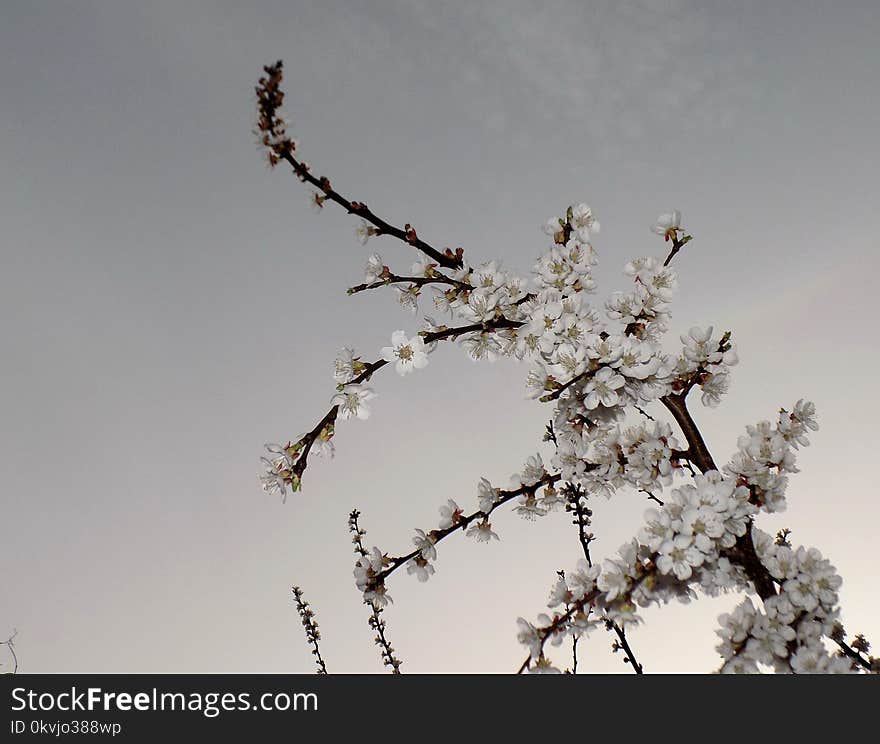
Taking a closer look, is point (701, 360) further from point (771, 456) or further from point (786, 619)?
point (786, 619)

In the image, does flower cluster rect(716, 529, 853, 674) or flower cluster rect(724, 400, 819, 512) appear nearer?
flower cluster rect(716, 529, 853, 674)

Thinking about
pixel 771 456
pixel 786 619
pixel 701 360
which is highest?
pixel 701 360


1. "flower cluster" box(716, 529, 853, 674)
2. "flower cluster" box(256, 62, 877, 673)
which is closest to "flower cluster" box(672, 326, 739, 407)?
"flower cluster" box(256, 62, 877, 673)

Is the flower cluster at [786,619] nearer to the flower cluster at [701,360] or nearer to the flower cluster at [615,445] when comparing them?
the flower cluster at [615,445]

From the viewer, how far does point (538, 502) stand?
2330 mm

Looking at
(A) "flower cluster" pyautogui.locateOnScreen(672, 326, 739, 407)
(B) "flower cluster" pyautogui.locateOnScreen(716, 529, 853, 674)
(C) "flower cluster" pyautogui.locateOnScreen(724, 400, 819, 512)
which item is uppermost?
(A) "flower cluster" pyautogui.locateOnScreen(672, 326, 739, 407)

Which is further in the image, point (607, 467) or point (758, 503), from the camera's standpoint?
point (607, 467)

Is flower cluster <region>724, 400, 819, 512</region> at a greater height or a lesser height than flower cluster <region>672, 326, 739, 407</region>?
lesser

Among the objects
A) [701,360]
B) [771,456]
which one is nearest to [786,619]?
[771,456]

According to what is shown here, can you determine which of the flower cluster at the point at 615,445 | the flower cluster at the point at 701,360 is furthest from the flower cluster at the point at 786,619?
the flower cluster at the point at 701,360

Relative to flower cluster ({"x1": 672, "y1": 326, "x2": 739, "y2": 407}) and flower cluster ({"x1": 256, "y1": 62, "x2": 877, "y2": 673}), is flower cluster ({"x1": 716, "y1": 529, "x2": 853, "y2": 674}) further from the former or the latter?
flower cluster ({"x1": 672, "y1": 326, "x2": 739, "y2": 407})

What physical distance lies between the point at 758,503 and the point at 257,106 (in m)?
2.18
